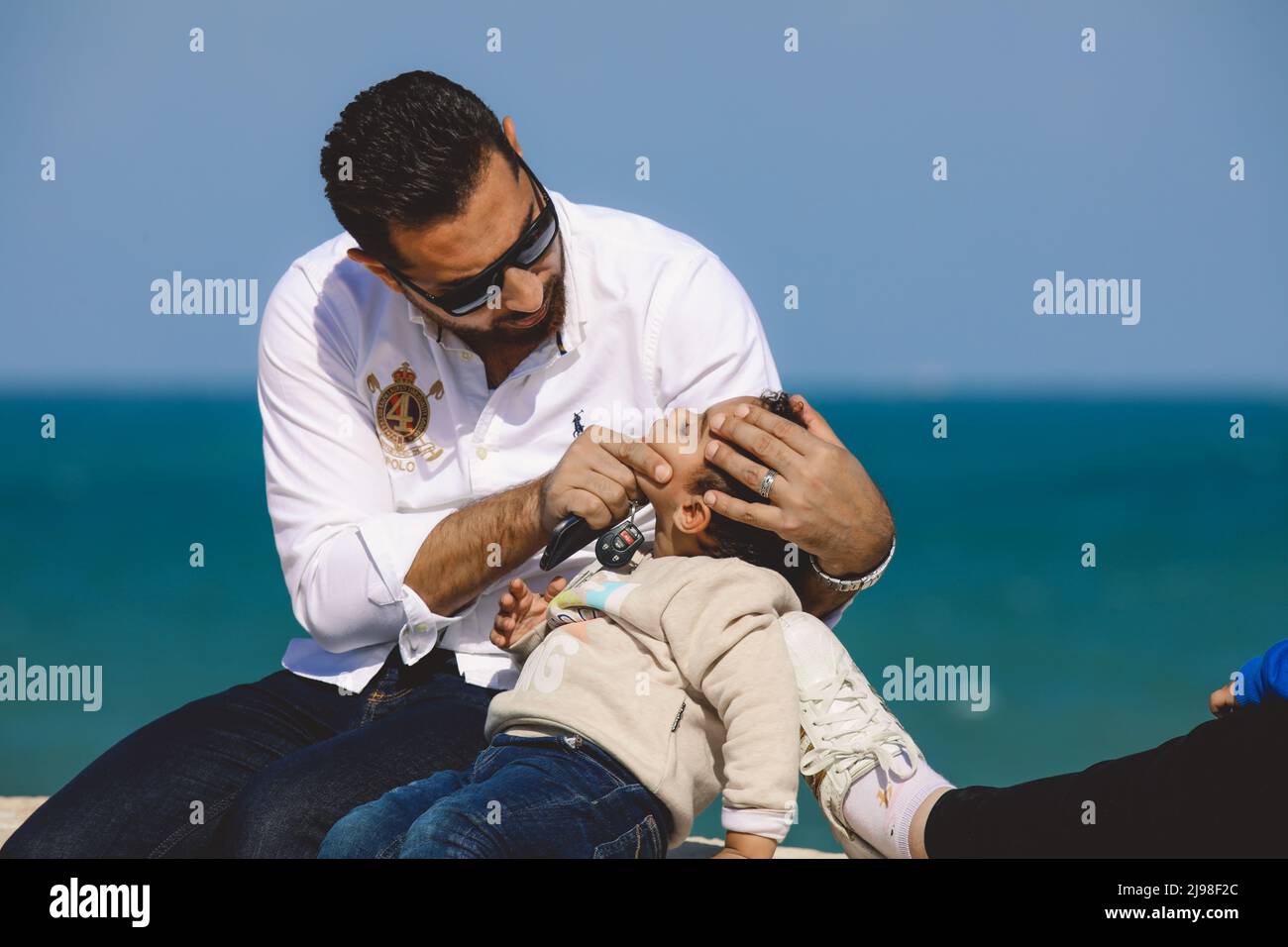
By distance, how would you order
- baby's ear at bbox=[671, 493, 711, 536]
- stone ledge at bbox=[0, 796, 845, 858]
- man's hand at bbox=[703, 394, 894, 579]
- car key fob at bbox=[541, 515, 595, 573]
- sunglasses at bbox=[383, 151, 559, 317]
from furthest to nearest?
stone ledge at bbox=[0, 796, 845, 858] < sunglasses at bbox=[383, 151, 559, 317] < baby's ear at bbox=[671, 493, 711, 536] < car key fob at bbox=[541, 515, 595, 573] < man's hand at bbox=[703, 394, 894, 579]

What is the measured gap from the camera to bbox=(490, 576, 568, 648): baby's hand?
3.41 metres

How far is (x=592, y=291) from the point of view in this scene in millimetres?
3668

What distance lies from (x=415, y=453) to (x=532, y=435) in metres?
0.34

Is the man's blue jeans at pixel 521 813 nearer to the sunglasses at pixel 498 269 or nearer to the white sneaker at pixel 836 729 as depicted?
the white sneaker at pixel 836 729

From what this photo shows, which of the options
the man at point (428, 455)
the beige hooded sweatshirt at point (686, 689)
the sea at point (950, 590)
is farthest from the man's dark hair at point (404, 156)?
the sea at point (950, 590)

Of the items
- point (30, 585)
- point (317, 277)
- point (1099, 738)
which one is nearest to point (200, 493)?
point (30, 585)

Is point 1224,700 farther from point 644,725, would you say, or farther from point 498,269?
point 498,269

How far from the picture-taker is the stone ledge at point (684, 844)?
4.41 m

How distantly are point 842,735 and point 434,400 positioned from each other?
57.3 inches

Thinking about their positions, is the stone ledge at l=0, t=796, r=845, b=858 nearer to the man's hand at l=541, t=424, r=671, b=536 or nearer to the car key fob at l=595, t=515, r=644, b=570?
the car key fob at l=595, t=515, r=644, b=570

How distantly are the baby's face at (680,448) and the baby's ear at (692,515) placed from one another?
12mm

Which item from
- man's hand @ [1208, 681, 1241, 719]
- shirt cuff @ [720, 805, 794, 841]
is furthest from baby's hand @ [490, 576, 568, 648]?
man's hand @ [1208, 681, 1241, 719]

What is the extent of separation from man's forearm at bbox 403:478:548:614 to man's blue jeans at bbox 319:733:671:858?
0.46m
